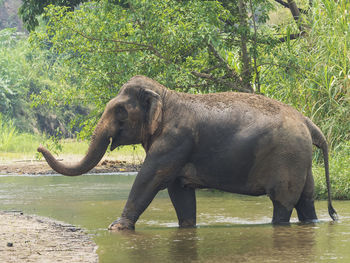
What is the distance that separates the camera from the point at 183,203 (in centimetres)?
969

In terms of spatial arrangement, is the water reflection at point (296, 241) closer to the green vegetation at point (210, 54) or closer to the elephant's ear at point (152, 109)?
the elephant's ear at point (152, 109)

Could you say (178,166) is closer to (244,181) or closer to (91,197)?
(244,181)

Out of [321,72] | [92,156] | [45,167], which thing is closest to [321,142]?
[92,156]

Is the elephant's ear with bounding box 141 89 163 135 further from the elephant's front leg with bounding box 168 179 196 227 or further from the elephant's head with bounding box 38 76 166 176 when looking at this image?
the elephant's front leg with bounding box 168 179 196 227

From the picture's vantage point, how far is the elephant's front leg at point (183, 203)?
9.65m

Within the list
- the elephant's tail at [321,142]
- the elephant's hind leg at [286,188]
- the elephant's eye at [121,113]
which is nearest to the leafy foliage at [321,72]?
the elephant's tail at [321,142]

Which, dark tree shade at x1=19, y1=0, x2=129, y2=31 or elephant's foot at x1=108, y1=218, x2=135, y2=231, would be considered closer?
elephant's foot at x1=108, y1=218, x2=135, y2=231

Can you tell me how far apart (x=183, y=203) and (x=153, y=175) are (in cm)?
70

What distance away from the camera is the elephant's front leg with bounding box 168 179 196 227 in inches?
380

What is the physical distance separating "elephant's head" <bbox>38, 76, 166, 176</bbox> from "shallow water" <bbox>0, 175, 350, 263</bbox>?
0.92m

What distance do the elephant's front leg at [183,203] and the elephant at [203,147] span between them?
0.5 inches

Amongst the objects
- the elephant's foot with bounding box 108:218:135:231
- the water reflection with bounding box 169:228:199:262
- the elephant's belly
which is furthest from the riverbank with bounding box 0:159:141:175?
the water reflection with bounding box 169:228:199:262

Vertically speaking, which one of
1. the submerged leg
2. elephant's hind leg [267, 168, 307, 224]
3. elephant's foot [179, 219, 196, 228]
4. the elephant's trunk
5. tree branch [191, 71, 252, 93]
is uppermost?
tree branch [191, 71, 252, 93]

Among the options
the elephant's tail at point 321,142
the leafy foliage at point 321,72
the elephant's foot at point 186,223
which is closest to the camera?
the elephant's foot at point 186,223
